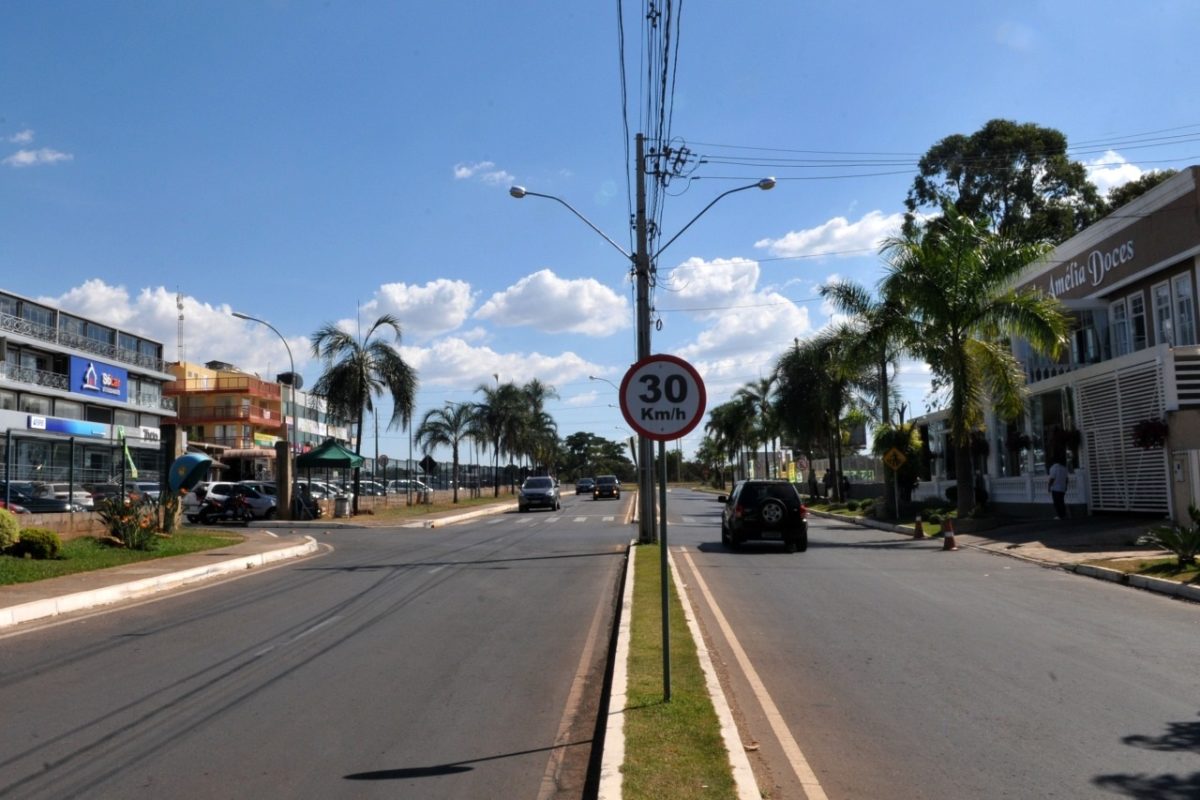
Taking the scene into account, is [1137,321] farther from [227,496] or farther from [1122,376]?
[227,496]

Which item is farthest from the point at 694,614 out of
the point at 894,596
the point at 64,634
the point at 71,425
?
the point at 71,425

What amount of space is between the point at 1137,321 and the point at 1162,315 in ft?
5.26

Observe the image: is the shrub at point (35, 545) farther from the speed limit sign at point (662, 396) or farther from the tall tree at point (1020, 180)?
the tall tree at point (1020, 180)

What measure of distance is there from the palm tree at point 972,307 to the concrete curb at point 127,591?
17.5 meters

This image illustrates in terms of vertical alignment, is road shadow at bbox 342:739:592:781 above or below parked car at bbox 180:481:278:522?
below

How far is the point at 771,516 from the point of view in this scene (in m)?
22.0

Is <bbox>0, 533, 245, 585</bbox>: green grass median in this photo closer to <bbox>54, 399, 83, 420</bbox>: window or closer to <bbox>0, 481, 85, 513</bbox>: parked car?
<bbox>0, 481, 85, 513</bbox>: parked car

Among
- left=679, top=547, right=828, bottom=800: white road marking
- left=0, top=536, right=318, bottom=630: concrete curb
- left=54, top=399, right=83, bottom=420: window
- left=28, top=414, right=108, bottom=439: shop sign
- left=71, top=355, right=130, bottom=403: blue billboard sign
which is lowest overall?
left=679, top=547, right=828, bottom=800: white road marking

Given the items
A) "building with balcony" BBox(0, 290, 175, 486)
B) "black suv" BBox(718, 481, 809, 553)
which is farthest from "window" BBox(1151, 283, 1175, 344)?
"building with balcony" BBox(0, 290, 175, 486)

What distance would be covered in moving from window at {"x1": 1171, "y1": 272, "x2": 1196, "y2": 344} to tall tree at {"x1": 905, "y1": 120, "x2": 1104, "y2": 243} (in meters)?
21.8

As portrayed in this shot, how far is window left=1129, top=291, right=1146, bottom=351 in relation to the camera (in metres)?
28.1

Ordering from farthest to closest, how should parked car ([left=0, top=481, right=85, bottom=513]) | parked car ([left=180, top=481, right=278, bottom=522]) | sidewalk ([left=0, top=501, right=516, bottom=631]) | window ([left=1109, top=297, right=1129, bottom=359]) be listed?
parked car ([left=180, top=481, right=278, bottom=522]), window ([left=1109, top=297, right=1129, bottom=359]), parked car ([left=0, top=481, right=85, bottom=513]), sidewalk ([left=0, top=501, right=516, bottom=631])

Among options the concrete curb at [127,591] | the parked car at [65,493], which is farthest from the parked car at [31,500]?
the concrete curb at [127,591]

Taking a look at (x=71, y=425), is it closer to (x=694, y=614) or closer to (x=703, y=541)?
(x=703, y=541)
